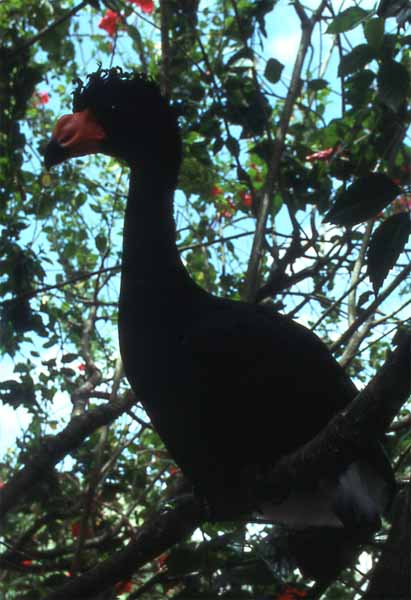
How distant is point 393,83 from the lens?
6.22ft

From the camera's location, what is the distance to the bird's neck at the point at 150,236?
1.96m

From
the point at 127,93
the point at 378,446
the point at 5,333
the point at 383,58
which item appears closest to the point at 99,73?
the point at 127,93

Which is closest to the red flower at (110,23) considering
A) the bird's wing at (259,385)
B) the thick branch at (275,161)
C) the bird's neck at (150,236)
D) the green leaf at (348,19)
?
the thick branch at (275,161)

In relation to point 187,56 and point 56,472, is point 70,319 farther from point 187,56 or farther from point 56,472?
point 187,56

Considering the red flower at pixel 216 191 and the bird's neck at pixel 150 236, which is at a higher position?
the red flower at pixel 216 191

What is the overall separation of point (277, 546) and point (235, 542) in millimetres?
256

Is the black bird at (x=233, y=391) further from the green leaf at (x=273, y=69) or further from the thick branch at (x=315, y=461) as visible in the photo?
the green leaf at (x=273, y=69)

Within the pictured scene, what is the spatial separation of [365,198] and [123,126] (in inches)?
43.8

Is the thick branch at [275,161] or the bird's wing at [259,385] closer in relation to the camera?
the bird's wing at [259,385]

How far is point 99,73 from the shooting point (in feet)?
7.66

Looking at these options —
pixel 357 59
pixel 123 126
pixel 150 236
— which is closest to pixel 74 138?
pixel 123 126

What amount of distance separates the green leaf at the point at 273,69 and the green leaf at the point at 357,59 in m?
1.06

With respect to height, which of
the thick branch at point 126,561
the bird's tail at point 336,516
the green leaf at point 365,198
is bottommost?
the bird's tail at point 336,516

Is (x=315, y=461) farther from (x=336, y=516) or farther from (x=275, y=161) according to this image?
(x=275, y=161)
